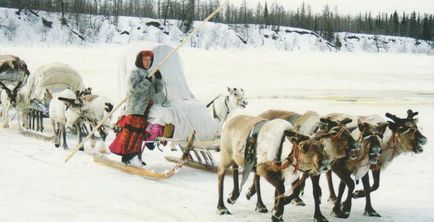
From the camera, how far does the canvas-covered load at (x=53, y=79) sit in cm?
1413

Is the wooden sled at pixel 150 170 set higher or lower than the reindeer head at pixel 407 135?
lower

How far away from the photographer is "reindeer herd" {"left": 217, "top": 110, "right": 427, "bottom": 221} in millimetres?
5949

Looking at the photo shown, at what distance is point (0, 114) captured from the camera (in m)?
16.8

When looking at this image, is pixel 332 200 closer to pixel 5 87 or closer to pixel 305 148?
pixel 305 148

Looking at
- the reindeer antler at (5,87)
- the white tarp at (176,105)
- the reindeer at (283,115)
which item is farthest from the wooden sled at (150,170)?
the reindeer antler at (5,87)

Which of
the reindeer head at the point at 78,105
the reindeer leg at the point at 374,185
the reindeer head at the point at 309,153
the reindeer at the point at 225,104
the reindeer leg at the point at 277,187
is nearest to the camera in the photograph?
the reindeer head at the point at 309,153

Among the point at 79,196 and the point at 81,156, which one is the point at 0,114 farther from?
the point at 79,196

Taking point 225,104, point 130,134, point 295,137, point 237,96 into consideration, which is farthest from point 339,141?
point 237,96

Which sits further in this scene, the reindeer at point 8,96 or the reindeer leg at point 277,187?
the reindeer at point 8,96

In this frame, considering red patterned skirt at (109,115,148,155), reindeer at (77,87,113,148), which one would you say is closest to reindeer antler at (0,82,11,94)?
reindeer at (77,87,113,148)

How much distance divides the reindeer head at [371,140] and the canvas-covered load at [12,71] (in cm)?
1128

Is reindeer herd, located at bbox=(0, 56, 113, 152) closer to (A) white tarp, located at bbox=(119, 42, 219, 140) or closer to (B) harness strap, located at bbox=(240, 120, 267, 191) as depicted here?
(A) white tarp, located at bbox=(119, 42, 219, 140)

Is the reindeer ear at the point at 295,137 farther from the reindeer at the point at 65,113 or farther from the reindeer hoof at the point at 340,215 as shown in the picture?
the reindeer at the point at 65,113

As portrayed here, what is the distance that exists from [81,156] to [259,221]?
5258mm
